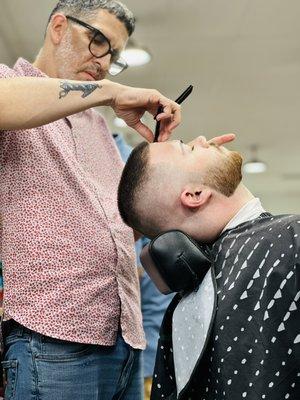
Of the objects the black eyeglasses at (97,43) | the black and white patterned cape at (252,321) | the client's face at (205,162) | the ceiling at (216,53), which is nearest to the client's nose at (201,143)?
the client's face at (205,162)

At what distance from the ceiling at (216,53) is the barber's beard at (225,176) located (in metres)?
2.76

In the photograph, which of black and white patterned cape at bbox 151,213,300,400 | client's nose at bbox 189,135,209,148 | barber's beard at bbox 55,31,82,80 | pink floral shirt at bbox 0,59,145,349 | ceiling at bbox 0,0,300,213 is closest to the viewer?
black and white patterned cape at bbox 151,213,300,400

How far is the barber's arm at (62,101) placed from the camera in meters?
1.34

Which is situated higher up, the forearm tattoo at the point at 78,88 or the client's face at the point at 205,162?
the forearm tattoo at the point at 78,88

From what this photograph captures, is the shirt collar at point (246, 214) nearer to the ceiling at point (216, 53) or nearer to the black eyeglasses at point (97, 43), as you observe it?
the black eyeglasses at point (97, 43)

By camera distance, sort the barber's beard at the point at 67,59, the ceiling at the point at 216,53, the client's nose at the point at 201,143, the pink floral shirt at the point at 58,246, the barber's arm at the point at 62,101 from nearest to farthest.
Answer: the barber's arm at the point at 62,101 → the pink floral shirt at the point at 58,246 → the client's nose at the point at 201,143 → the barber's beard at the point at 67,59 → the ceiling at the point at 216,53

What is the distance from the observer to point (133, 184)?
165 cm

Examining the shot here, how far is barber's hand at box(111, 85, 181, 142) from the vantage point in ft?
4.85

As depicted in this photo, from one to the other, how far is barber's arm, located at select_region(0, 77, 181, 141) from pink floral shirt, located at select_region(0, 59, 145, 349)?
195 millimetres

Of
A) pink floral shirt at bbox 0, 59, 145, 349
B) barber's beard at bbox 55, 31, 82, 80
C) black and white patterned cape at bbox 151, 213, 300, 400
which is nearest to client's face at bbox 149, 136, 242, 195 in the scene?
black and white patterned cape at bbox 151, 213, 300, 400

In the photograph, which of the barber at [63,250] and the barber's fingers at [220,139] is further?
the barber's fingers at [220,139]

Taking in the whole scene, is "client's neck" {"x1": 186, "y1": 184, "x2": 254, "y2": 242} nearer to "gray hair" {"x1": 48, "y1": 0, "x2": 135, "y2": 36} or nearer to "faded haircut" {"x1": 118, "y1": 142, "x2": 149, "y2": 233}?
"faded haircut" {"x1": 118, "y1": 142, "x2": 149, "y2": 233}

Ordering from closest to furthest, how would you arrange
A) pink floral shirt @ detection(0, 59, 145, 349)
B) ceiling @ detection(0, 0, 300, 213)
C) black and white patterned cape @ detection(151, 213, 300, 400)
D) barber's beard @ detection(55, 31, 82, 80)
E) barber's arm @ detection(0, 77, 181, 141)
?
black and white patterned cape @ detection(151, 213, 300, 400), barber's arm @ detection(0, 77, 181, 141), pink floral shirt @ detection(0, 59, 145, 349), barber's beard @ detection(55, 31, 82, 80), ceiling @ detection(0, 0, 300, 213)

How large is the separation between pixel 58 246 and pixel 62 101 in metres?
0.42
